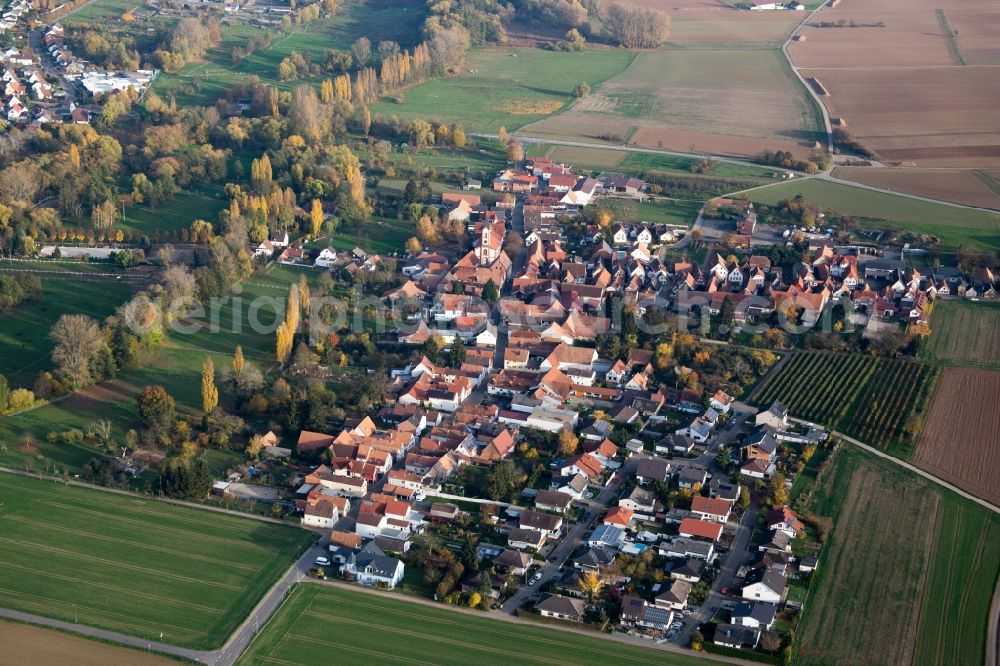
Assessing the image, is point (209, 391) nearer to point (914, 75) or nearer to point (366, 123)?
point (366, 123)

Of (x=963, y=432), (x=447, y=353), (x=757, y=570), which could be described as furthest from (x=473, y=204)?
(x=757, y=570)

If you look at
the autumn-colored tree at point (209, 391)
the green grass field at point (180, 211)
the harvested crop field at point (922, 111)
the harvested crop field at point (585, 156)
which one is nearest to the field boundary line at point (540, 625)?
the autumn-colored tree at point (209, 391)

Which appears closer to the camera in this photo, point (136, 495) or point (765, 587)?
point (765, 587)

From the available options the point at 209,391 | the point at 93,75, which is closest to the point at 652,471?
the point at 209,391

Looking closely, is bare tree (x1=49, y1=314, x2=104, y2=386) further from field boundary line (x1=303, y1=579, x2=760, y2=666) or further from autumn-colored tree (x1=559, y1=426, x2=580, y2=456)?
autumn-colored tree (x1=559, y1=426, x2=580, y2=456)

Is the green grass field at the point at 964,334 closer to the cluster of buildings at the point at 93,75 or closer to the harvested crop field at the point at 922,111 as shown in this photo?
the harvested crop field at the point at 922,111
